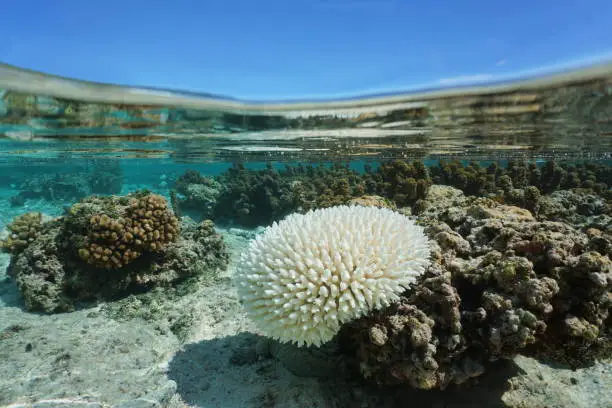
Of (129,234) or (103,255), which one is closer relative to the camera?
(103,255)

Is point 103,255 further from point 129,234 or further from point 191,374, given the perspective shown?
point 191,374

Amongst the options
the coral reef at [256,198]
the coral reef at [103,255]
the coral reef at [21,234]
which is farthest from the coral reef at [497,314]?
the coral reef at [256,198]

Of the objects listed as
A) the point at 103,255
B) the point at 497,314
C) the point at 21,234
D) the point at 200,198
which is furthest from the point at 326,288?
the point at 200,198

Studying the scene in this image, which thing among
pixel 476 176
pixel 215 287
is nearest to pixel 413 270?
pixel 215 287

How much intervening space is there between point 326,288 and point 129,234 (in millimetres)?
5552

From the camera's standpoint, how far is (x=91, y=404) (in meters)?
4.16

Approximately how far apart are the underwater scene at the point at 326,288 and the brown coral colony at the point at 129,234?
3 cm

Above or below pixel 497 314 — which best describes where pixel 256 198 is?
below

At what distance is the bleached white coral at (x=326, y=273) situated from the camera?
11.1 feet

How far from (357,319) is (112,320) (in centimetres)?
521

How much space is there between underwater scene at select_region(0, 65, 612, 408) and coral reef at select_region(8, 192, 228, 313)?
35 millimetres

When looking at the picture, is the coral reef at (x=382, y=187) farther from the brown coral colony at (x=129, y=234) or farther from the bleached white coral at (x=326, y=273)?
the bleached white coral at (x=326, y=273)

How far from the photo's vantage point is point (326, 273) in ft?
11.1

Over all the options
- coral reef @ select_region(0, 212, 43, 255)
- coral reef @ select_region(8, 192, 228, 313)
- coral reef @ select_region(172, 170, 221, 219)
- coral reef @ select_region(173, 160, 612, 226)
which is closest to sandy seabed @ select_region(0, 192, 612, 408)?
coral reef @ select_region(8, 192, 228, 313)
